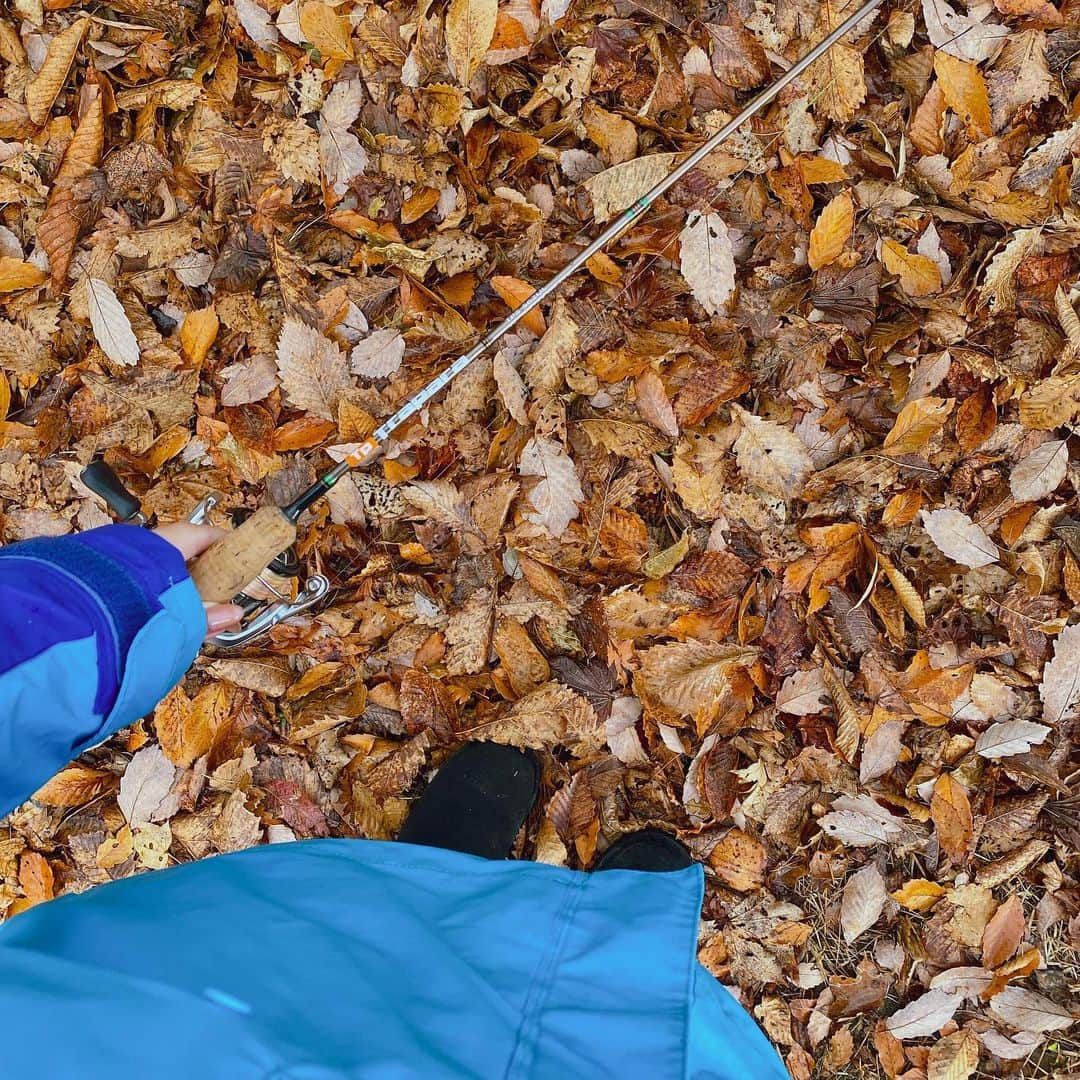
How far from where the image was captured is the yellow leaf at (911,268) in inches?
69.0

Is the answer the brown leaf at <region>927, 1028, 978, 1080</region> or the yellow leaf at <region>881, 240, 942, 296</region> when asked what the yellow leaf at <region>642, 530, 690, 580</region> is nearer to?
the yellow leaf at <region>881, 240, 942, 296</region>

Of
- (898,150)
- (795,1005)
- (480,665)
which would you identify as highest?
(898,150)

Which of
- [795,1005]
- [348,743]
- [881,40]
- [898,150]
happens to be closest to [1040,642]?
[795,1005]

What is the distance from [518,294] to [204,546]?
87cm

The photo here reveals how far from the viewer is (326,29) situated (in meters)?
1.78

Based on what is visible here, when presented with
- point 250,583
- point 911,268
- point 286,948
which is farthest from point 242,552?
point 911,268

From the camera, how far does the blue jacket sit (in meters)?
0.91

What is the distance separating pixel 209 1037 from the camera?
2.96 feet

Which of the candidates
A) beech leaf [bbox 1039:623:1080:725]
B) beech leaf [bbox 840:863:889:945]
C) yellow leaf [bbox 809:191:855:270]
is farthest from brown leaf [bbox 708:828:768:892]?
yellow leaf [bbox 809:191:855:270]

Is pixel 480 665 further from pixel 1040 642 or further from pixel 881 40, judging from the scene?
pixel 881 40

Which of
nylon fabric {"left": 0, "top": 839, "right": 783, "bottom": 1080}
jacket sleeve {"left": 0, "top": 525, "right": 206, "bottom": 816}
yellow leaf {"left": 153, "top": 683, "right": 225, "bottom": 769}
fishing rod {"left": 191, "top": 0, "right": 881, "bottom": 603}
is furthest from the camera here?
yellow leaf {"left": 153, "top": 683, "right": 225, "bottom": 769}

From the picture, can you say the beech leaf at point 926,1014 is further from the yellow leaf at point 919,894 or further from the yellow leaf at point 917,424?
the yellow leaf at point 917,424

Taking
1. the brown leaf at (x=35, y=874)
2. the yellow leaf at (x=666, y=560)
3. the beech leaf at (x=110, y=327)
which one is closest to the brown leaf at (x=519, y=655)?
the yellow leaf at (x=666, y=560)

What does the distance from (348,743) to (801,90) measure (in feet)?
5.84
